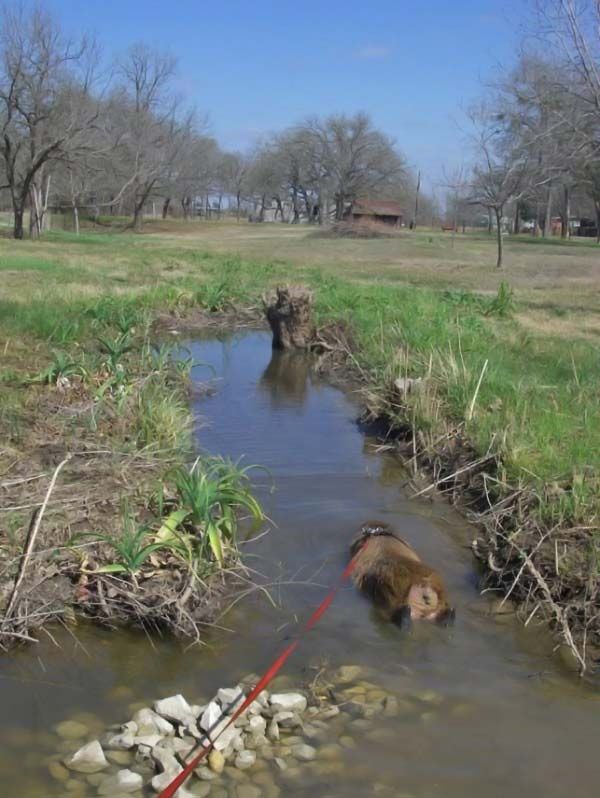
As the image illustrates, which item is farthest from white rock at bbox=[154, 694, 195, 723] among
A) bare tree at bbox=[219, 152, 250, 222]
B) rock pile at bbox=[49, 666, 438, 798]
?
bare tree at bbox=[219, 152, 250, 222]

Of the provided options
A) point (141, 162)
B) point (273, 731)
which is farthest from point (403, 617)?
point (141, 162)

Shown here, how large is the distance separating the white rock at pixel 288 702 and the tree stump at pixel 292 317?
402 inches

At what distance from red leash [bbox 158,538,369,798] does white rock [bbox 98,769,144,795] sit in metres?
0.15

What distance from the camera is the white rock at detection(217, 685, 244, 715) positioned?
152 inches

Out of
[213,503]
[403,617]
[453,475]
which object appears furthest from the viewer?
[453,475]

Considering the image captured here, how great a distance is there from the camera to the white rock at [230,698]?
3873mm

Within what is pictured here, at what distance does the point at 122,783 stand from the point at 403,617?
1.93m

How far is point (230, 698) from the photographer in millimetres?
3938

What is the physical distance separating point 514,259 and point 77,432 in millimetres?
→ 32462

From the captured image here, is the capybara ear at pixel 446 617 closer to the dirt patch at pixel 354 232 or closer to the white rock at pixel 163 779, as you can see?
the white rock at pixel 163 779

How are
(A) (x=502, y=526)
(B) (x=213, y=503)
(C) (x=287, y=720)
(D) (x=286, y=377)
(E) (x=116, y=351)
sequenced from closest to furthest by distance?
(C) (x=287, y=720)
(B) (x=213, y=503)
(A) (x=502, y=526)
(E) (x=116, y=351)
(D) (x=286, y=377)

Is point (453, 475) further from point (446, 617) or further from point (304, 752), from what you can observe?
point (304, 752)

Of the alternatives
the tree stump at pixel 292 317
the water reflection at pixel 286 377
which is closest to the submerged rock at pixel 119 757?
the water reflection at pixel 286 377

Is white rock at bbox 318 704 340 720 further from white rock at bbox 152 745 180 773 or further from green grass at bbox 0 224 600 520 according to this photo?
green grass at bbox 0 224 600 520
